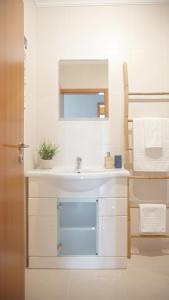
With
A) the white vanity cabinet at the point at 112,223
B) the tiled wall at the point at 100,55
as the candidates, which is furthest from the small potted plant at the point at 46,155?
the white vanity cabinet at the point at 112,223

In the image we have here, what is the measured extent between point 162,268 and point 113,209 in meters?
0.61

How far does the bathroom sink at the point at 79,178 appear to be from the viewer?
191 cm

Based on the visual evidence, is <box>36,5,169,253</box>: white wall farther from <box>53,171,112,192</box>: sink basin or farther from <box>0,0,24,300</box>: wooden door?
<box>0,0,24,300</box>: wooden door

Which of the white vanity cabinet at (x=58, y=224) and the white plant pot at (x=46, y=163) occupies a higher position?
the white plant pot at (x=46, y=163)

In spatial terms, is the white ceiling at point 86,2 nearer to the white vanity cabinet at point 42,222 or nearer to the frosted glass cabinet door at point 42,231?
the white vanity cabinet at point 42,222

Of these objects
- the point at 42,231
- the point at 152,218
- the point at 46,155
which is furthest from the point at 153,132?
the point at 42,231

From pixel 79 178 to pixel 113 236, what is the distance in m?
0.54

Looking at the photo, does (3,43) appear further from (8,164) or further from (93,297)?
(93,297)

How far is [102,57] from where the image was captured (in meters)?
2.42

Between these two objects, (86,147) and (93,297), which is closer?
(93,297)

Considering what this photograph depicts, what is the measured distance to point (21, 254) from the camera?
145 cm

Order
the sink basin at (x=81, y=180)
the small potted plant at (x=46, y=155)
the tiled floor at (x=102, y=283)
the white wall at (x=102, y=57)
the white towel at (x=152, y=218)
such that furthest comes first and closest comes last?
the white wall at (x=102, y=57) < the small potted plant at (x=46, y=155) < the white towel at (x=152, y=218) < the sink basin at (x=81, y=180) < the tiled floor at (x=102, y=283)

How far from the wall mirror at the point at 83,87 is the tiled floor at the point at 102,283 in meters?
1.31

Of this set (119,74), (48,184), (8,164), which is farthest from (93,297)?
(119,74)
